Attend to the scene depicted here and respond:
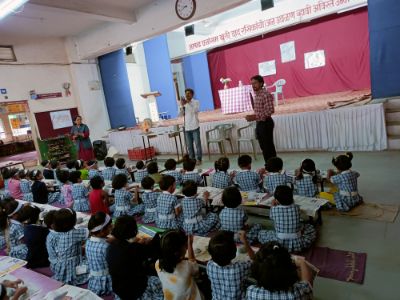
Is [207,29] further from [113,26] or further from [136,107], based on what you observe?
[136,107]

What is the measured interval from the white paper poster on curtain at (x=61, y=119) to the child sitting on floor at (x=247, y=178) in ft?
23.1

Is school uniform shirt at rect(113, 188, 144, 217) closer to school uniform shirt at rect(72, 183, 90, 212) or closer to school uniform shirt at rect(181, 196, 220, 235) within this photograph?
school uniform shirt at rect(72, 183, 90, 212)

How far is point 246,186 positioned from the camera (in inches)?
134

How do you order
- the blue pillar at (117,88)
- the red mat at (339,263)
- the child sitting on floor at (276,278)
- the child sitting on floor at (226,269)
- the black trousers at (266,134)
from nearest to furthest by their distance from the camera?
the child sitting on floor at (276,278)
the child sitting on floor at (226,269)
the red mat at (339,263)
the black trousers at (266,134)
the blue pillar at (117,88)

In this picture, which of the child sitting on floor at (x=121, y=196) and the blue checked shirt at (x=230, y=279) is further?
the child sitting on floor at (x=121, y=196)

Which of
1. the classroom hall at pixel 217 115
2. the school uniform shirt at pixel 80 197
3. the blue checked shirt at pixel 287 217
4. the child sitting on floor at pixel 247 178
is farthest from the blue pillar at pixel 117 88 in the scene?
the blue checked shirt at pixel 287 217

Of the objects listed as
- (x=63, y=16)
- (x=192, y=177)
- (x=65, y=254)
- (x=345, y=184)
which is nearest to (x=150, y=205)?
(x=192, y=177)

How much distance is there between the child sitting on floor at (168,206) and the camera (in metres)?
2.92

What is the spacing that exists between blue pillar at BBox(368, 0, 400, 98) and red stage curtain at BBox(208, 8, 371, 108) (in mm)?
4221

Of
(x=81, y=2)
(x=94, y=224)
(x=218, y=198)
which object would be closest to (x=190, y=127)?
(x=218, y=198)

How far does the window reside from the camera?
1350cm

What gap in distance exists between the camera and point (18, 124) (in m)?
13.7

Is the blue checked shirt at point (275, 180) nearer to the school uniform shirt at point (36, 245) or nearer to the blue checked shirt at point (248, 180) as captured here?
the blue checked shirt at point (248, 180)

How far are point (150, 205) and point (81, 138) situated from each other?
3.67 metres
